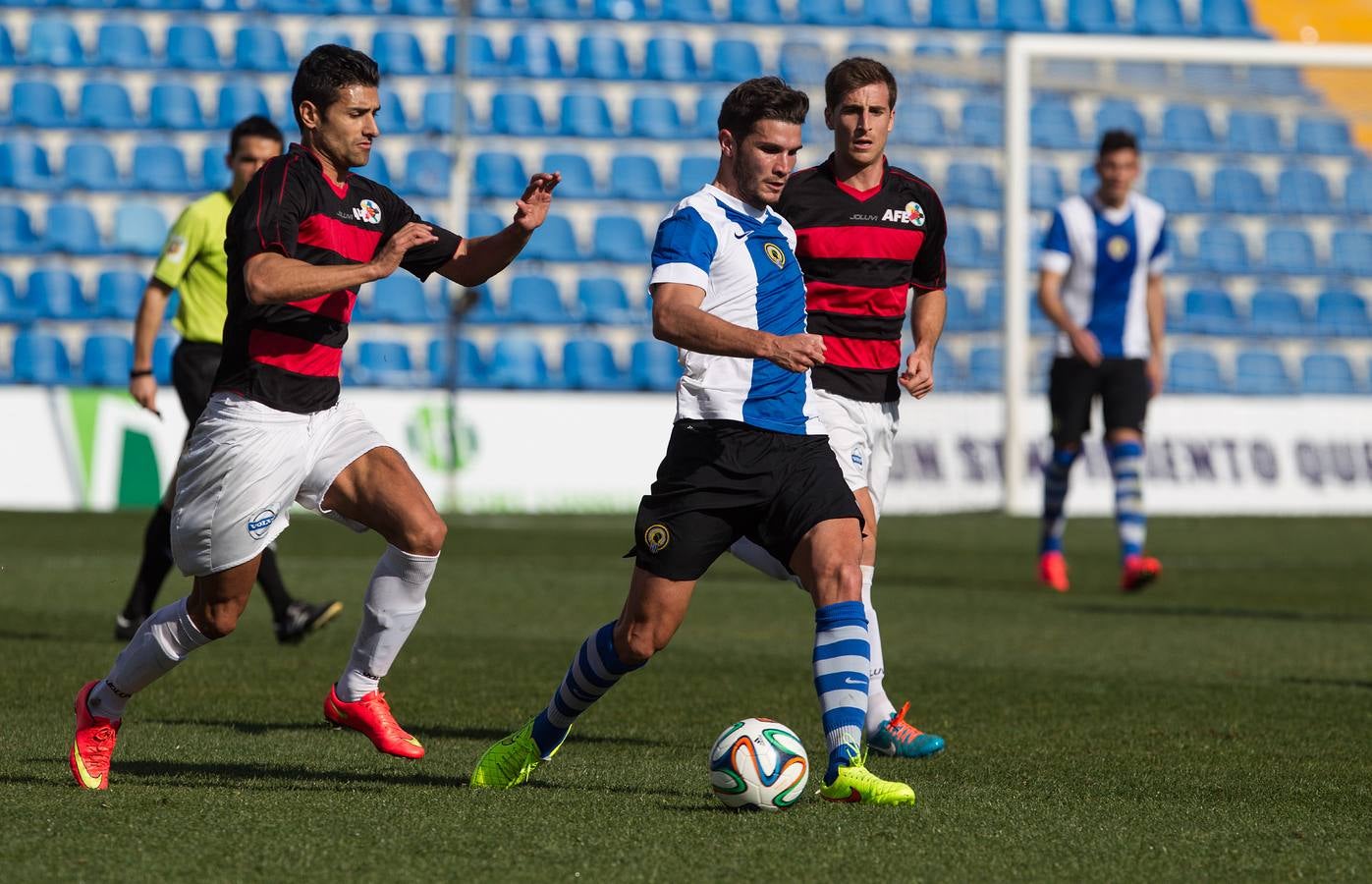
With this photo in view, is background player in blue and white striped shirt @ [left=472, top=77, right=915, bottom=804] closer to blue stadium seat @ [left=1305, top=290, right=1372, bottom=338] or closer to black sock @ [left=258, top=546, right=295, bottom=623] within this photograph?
black sock @ [left=258, top=546, right=295, bottom=623]

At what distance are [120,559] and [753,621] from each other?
4.41 meters

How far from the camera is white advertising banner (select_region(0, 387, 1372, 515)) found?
16156 millimetres

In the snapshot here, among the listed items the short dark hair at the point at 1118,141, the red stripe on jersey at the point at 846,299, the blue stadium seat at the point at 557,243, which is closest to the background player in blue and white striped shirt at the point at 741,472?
the red stripe on jersey at the point at 846,299

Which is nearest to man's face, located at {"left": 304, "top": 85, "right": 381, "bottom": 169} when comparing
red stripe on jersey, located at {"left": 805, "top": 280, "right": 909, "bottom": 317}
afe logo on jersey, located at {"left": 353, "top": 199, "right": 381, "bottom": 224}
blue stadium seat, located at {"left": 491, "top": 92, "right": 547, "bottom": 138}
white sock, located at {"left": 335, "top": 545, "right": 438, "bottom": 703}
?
afe logo on jersey, located at {"left": 353, "top": 199, "right": 381, "bottom": 224}

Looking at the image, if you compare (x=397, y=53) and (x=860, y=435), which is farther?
(x=397, y=53)

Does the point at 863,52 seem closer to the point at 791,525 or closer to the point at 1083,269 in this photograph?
the point at 1083,269

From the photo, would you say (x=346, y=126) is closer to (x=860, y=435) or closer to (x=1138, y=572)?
(x=860, y=435)

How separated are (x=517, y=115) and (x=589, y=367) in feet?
10.9

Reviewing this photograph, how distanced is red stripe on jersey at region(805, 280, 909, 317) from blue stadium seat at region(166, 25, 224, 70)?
53.6 ft

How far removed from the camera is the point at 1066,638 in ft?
28.3

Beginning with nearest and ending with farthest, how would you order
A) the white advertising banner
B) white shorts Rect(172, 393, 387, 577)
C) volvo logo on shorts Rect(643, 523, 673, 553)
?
volvo logo on shorts Rect(643, 523, 673, 553) < white shorts Rect(172, 393, 387, 577) < the white advertising banner

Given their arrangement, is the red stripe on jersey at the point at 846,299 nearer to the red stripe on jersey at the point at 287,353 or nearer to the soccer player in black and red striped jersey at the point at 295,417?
the soccer player in black and red striped jersey at the point at 295,417

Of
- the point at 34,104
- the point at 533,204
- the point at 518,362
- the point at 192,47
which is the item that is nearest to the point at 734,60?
the point at 518,362

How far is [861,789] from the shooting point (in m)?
4.43
